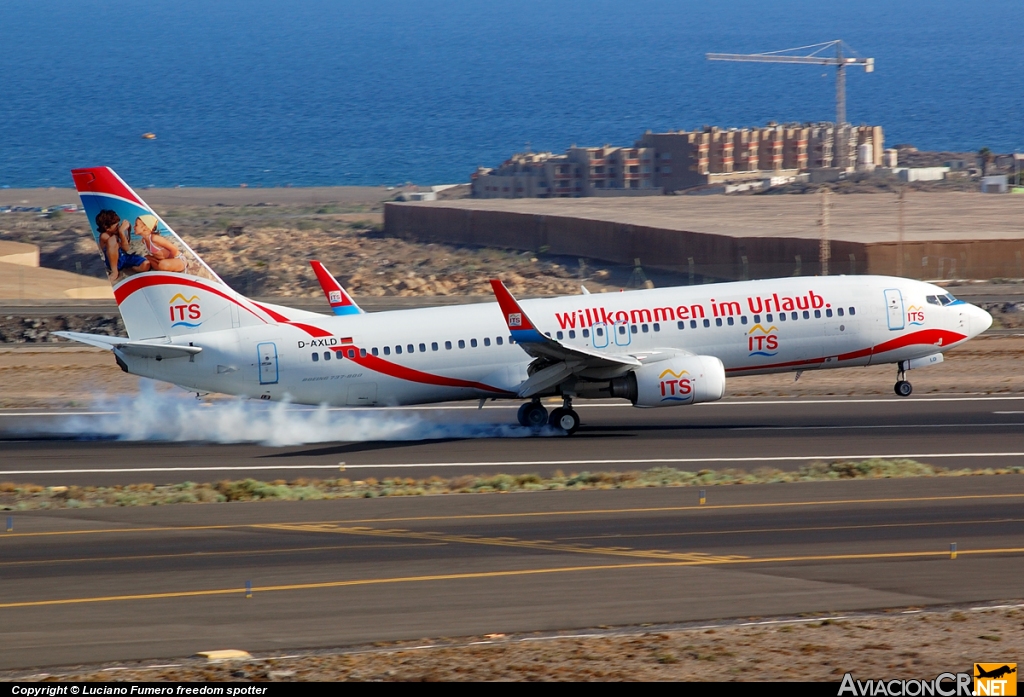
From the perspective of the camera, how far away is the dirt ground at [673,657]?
1319cm

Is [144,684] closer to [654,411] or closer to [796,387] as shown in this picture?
[654,411]

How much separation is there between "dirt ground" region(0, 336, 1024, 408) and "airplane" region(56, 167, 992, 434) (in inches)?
248

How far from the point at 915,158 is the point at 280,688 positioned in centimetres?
16818

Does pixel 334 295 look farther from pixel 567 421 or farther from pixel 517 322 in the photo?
pixel 567 421

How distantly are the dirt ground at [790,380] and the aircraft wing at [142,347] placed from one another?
9.67m

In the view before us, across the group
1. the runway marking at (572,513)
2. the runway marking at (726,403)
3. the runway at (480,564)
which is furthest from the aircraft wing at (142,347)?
the runway marking at (572,513)

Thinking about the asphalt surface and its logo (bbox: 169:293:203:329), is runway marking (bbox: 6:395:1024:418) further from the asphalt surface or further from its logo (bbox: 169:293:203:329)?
its logo (bbox: 169:293:203:329)

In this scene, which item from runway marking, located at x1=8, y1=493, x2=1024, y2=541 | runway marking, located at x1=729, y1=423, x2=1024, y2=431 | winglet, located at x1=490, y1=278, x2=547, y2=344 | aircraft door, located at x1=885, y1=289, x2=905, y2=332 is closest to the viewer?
runway marking, located at x1=8, y1=493, x2=1024, y2=541

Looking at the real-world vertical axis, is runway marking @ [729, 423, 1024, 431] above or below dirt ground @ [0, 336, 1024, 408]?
below

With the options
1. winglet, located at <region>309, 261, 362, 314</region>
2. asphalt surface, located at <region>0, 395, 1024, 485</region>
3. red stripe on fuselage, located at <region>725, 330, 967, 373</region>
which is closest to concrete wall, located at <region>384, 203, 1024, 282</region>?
asphalt surface, located at <region>0, 395, 1024, 485</region>

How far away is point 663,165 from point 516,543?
124m

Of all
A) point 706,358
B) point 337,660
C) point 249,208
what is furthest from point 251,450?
point 249,208

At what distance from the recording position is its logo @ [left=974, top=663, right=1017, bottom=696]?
11.8 meters

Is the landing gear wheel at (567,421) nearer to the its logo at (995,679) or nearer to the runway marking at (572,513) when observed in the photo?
the runway marking at (572,513)
